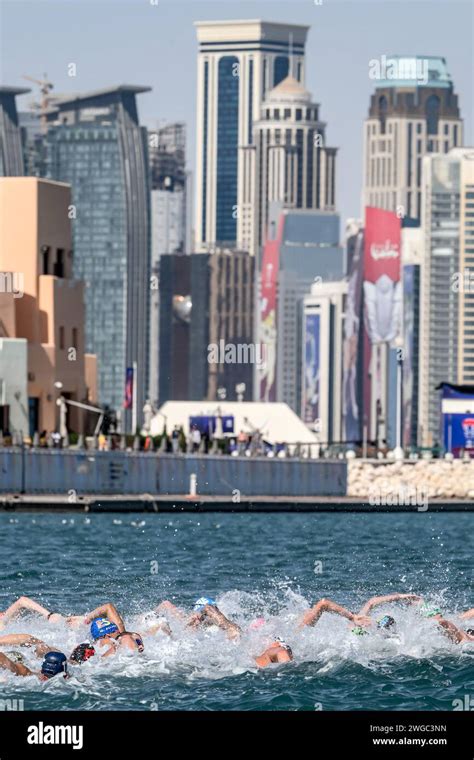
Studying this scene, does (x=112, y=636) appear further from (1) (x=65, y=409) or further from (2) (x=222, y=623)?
(1) (x=65, y=409)

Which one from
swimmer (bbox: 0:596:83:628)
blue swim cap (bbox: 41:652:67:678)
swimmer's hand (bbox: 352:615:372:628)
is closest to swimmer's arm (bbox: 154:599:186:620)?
swimmer (bbox: 0:596:83:628)

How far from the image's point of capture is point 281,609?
46625 mm

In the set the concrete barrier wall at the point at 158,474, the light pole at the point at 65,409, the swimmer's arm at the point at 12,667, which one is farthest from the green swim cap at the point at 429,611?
the light pole at the point at 65,409

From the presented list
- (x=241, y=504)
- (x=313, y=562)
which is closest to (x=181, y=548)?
(x=313, y=562)

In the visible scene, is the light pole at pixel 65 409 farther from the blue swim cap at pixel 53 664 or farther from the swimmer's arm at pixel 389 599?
the blue swim cap at pixel 53 664

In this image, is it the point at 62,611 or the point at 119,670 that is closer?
the point at 119,670

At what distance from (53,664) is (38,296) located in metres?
77.2

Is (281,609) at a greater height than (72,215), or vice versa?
(72,215)

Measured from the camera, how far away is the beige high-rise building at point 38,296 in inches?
4360

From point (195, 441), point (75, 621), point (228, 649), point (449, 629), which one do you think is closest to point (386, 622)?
point (449, 629)

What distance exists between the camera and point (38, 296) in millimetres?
112875

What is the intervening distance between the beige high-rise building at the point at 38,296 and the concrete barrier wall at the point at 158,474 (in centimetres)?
506

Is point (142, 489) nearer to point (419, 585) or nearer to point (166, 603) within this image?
point (419, 585)

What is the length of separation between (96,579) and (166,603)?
13452mm
